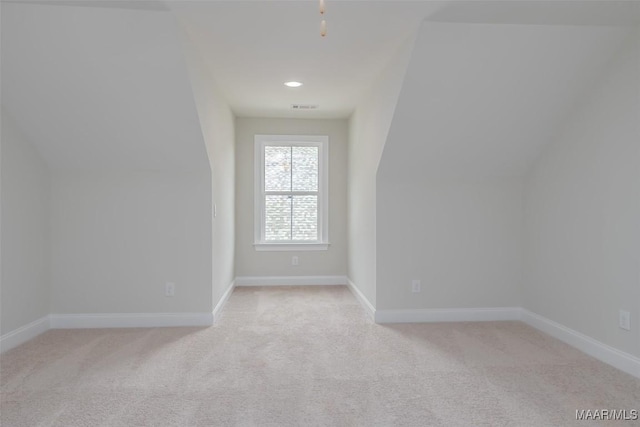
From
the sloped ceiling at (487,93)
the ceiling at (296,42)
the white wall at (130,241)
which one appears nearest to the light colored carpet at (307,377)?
the white wall at (130,241)

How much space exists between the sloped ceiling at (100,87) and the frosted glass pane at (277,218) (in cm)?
195

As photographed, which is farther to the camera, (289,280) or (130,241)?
(289,280)

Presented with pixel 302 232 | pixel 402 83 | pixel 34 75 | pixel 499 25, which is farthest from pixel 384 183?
pixel 34 75

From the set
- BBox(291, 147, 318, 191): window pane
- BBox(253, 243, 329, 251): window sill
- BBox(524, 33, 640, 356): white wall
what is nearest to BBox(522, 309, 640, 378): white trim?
BBox(524, 33, 640, 356): white wall

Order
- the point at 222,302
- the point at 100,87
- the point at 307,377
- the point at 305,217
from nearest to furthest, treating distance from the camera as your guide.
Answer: the point at 307,377 < the point at 100,87 < the point at 222,302 < the point at 305,217

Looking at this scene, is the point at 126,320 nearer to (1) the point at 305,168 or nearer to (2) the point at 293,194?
(2) the point at 293,194

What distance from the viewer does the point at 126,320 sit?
362 centimetres

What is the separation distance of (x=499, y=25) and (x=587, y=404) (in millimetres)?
2292

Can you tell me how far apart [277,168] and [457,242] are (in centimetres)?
265

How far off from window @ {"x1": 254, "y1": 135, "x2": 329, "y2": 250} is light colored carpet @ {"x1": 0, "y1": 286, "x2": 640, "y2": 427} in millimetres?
1973

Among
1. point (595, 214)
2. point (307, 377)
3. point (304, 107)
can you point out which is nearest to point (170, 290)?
point (307, 377)

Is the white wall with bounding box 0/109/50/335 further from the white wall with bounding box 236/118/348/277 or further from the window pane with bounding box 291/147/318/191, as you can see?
the window pane with bounding box 291/147/318/191

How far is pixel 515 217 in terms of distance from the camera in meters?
3.83

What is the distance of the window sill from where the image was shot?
543 cm
